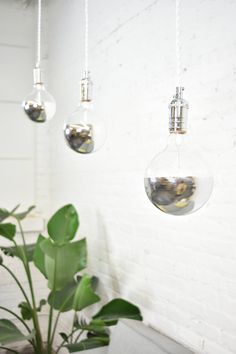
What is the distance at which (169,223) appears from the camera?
8.48 feet

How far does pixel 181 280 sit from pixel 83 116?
1.13m

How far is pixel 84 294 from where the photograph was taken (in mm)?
2734

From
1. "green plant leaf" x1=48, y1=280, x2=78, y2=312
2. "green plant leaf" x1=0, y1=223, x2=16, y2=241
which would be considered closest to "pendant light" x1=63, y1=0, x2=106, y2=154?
"green plant leaf" x1=0, y1=223, x2=16, y2=241

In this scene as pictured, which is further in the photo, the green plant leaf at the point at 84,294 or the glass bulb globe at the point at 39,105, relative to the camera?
the green plant leaf at the point at 84,294

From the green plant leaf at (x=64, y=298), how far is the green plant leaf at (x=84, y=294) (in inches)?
7.4

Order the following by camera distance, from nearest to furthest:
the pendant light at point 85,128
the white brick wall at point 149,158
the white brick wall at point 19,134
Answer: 1. the pendant light at point 85,128
2. the white brick wall at point 149,158
3. the white brick wall at point 19,134

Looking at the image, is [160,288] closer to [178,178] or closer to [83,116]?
[83,116]

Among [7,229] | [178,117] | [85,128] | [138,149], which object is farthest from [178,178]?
[7,229]

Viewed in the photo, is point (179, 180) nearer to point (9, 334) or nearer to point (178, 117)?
point (178, 117)

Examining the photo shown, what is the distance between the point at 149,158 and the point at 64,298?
1023 millimetres

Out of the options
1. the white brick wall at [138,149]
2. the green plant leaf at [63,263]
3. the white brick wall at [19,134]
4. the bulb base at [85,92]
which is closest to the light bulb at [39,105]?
the bulb base at [85,92]

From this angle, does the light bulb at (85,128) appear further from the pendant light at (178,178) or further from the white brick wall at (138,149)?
the white brick wall at (138,149)

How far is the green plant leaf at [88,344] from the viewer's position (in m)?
2.70

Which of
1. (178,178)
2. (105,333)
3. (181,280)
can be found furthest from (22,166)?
(178,178)
